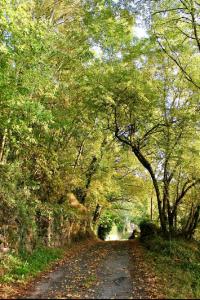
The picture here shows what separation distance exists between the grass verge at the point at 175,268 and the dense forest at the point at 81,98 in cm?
311

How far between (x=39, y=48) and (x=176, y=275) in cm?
887

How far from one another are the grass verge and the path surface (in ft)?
1.65

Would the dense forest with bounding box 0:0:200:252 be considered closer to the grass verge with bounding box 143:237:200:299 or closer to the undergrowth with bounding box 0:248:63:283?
the undergrowth with bounding box 0:248:63:283

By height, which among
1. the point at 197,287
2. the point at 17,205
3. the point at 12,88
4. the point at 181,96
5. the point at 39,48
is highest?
the point at 181,96

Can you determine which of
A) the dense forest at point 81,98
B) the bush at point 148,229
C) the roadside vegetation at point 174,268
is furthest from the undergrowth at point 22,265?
the bush at point 148,229

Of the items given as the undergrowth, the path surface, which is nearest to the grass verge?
the path surface

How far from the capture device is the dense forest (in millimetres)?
11781

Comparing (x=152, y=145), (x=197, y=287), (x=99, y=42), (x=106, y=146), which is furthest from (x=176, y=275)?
(x=106, y=146)

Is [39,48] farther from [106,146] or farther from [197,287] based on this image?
[106,146]

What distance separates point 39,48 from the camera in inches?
448

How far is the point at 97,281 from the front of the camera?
1084 centimetres

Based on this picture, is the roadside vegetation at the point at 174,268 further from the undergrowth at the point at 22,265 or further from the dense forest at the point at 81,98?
the undergrowth at the point at 22,265

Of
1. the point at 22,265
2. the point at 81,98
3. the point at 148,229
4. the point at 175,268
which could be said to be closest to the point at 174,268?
the point at 175,268

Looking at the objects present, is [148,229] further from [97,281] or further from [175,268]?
[97,281]
